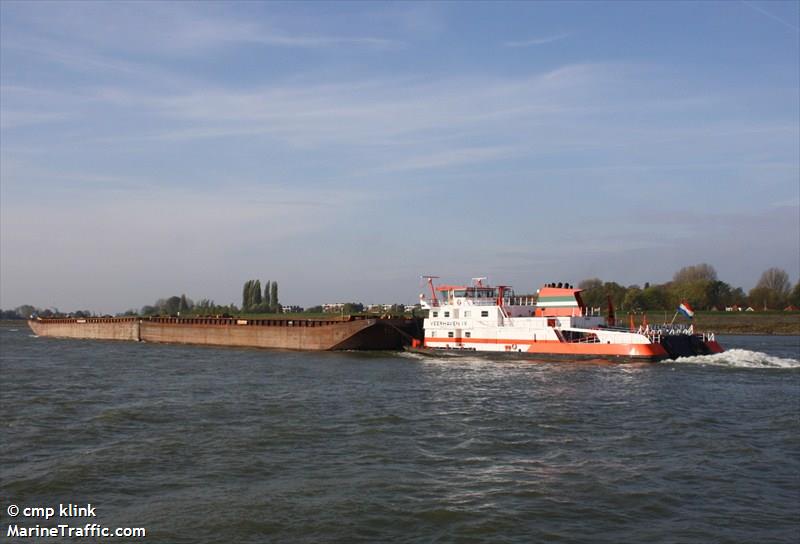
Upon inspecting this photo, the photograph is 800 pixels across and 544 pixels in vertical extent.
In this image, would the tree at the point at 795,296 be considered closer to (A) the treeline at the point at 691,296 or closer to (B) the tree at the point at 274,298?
(A) the treeline at the point at 691,296

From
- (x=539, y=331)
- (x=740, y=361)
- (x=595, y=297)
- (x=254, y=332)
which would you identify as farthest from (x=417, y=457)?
(x=595, y=297)

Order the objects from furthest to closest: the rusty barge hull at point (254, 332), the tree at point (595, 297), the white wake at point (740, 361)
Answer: the tree at point (595, 297) < the rusty barge hull at point (254, 332) < the white wake at point (740, 361)

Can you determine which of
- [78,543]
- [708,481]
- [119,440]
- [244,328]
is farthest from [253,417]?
[244,328]

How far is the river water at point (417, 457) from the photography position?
1230 cm

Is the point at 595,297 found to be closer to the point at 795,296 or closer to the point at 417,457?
the point at 795,296

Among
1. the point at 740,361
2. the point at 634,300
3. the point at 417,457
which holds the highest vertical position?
the point at 634,300

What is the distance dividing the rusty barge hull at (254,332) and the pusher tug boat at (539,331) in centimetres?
326

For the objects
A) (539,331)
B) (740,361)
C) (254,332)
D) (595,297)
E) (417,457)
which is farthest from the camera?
(595,297)

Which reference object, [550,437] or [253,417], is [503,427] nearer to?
[550,437]

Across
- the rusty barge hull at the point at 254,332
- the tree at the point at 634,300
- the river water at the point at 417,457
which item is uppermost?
the tree at the point at 634,300

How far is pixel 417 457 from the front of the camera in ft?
55.8

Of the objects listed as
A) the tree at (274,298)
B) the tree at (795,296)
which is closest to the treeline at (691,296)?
the tree at (795,296)

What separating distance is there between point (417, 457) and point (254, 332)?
4108 centimetres

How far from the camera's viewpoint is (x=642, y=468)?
52.0ft
